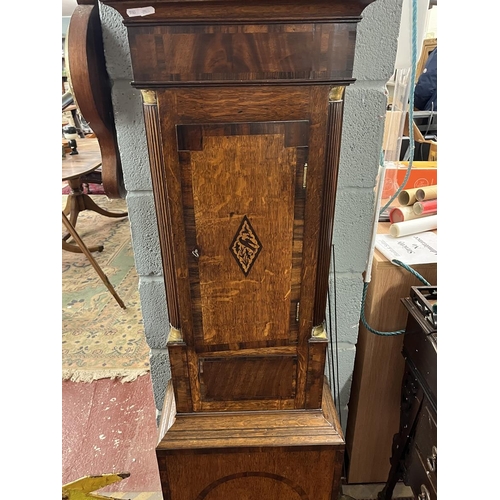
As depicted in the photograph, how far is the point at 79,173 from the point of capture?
91.7 inches

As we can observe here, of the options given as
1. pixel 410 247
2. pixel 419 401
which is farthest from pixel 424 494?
pixel 410 247

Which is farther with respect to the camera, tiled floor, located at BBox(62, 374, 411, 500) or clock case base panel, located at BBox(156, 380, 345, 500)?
tiled floor, located at BBox(62, 374, 411, 500)

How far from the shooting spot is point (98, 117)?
79 cm

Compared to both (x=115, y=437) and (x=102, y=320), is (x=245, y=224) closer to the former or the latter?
(x=115, y=437)

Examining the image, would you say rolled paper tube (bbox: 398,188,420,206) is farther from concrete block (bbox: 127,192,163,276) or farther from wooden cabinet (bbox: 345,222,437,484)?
concrete block (bbox: 127,192,163,276)

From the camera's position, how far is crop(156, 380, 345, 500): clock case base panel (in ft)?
2.65

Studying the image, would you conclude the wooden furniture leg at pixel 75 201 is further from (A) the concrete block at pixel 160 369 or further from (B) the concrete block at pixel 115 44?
(B) the concrete block at pixel 115 44

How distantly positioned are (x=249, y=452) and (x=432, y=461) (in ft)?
1.47

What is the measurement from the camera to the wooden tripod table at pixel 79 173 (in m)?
2.40

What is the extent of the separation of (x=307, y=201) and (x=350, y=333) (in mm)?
543

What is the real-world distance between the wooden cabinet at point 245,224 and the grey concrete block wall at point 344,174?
217mm

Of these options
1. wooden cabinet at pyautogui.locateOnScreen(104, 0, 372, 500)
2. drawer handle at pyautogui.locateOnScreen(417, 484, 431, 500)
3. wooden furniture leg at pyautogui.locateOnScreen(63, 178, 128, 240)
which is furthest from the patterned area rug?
drawer handle at pyautogui.locateOnScreen(417, 484, 431, 500)

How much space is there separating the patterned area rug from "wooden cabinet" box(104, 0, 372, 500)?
1054 millimetres

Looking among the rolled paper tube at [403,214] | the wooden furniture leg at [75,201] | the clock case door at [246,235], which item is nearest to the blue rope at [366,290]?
the rolled paper tube at [403,214]
